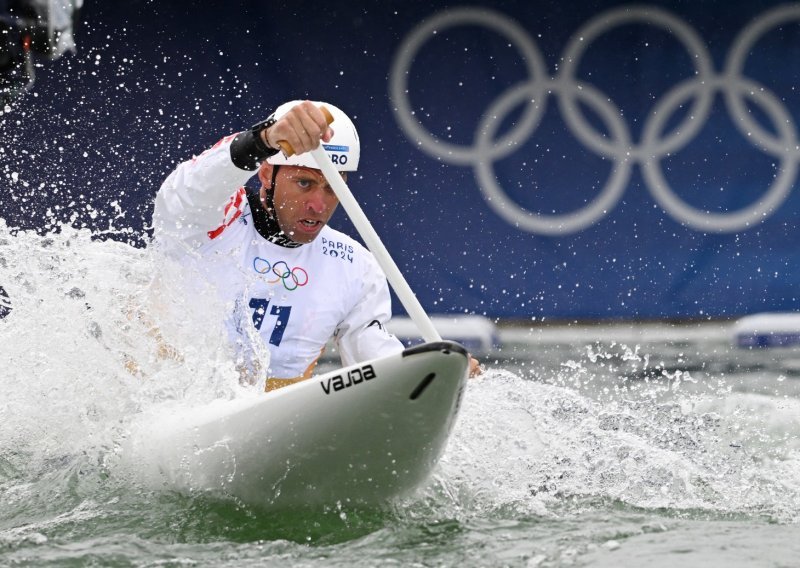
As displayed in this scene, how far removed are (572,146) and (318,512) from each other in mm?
6754

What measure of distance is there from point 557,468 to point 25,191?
6.30 metres

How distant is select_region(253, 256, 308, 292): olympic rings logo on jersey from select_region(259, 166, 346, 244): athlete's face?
179 millimetres

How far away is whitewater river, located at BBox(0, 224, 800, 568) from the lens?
13.8 ft

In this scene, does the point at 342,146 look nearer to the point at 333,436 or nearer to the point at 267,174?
the point at 267,174

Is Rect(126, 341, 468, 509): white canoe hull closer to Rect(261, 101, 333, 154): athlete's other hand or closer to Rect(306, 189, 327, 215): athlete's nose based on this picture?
Rect(261, 101, 333, 154): athlete's other hand

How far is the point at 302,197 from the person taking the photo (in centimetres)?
551

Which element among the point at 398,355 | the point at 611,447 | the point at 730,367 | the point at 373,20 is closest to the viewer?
the point at 398,355

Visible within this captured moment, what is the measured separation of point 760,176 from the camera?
10.7 meters

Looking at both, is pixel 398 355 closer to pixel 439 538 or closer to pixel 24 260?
pixel 439 538

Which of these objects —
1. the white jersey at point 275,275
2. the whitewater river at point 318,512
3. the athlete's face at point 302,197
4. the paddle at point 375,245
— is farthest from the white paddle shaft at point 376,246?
the athlete's face at point 302,197

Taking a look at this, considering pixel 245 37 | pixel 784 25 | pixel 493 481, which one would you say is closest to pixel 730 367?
pixel 784 25

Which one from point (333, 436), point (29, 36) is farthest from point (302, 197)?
point (29, 36)

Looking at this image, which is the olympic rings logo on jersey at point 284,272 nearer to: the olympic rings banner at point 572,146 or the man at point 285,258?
the man at point 285,258

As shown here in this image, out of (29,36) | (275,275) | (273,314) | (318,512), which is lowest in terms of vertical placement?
(318,512)
